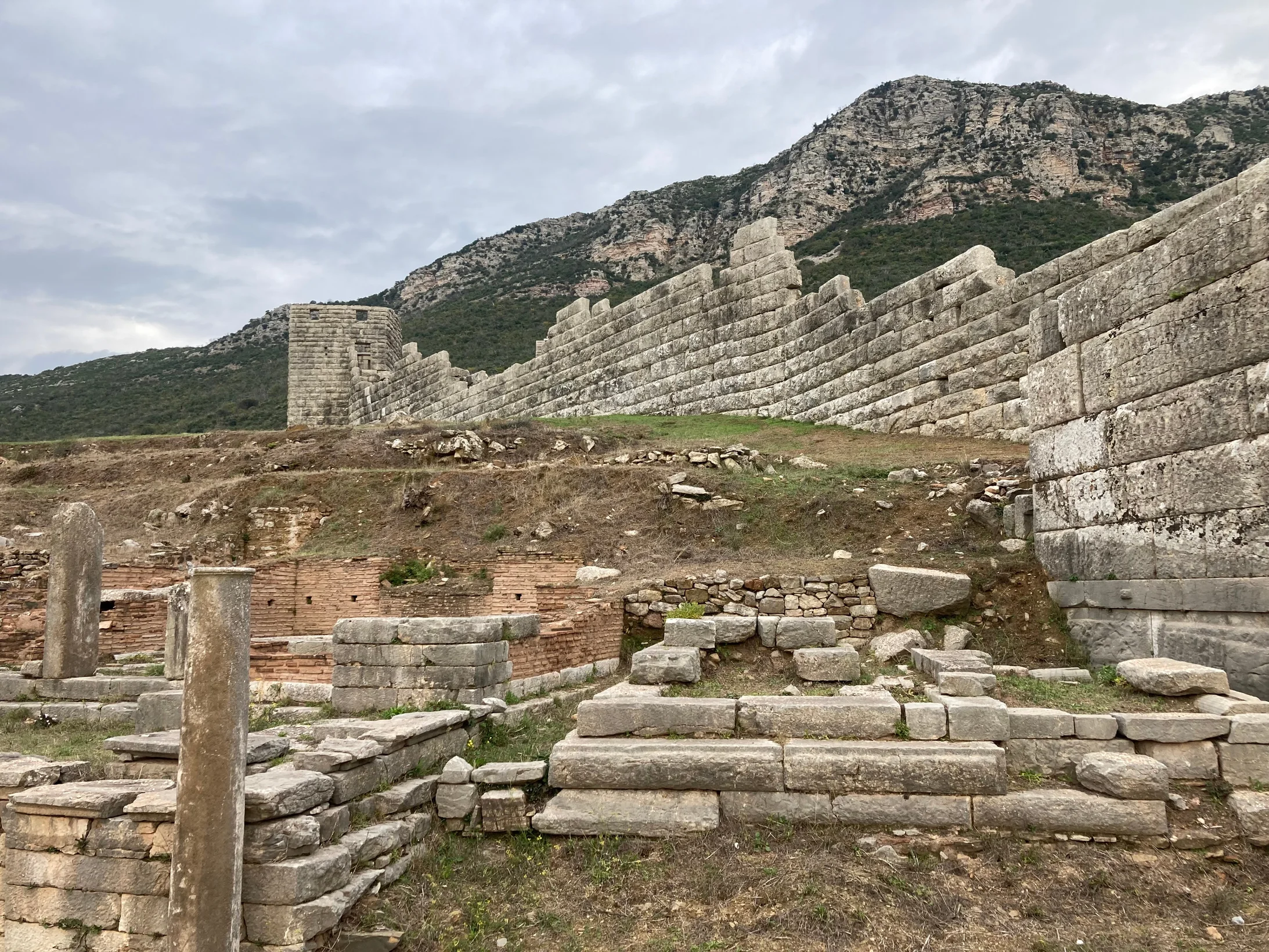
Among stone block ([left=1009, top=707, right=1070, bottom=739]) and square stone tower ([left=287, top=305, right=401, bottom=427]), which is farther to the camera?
square stone tower ([left=287, top=305, right=401, bottom=427])

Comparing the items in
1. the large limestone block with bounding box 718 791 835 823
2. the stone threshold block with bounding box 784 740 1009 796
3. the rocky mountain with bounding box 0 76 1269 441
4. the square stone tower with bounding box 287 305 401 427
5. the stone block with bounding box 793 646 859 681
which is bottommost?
the large limestone block with bounding box 718 791 835 823

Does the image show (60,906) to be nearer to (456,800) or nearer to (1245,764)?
(456,800)

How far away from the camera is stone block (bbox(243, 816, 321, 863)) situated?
4.90 metres

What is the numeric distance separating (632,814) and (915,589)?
17.5 feet

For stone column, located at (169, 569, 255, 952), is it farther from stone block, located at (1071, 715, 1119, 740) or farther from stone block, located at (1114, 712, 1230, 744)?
stone block, located at (1114, 712, 1230, 744)

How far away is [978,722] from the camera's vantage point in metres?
5.98

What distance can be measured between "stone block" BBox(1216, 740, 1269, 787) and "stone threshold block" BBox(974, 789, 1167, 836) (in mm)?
687

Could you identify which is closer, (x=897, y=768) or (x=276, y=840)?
(x=276, y=840)

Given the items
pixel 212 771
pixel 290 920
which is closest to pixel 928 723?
pixel 290 920

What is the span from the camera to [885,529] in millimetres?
12000

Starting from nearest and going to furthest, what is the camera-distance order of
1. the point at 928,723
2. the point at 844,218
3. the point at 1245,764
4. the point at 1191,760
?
the point at 1245,764
the point at 1191,760
the point at 928,723
the point at 844,218

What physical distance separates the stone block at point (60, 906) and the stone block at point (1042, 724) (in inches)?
245

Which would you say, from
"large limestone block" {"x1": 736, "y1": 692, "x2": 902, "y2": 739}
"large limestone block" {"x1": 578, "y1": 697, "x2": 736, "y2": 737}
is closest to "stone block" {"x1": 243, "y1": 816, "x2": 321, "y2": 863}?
"large limestone block" {"x1": 578, "y1": 697, "x2": 736, "y2": 737}

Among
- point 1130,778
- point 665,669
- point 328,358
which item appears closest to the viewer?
point 1130,778
